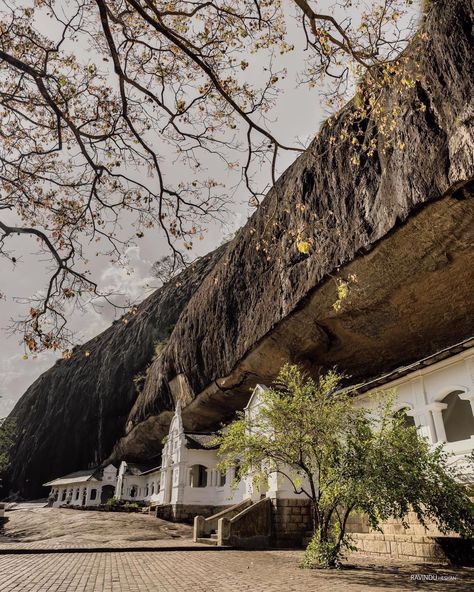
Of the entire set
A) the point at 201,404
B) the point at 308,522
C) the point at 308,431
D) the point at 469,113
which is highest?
the point at 469,113

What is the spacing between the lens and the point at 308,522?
14383 mm

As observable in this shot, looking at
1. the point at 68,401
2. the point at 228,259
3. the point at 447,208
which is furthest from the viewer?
the point at 68,401

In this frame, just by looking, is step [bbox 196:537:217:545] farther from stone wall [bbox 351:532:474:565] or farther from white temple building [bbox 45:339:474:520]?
stone wall [bbox 351:532:474:565]

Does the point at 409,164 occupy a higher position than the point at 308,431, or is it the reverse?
the point at 409,164

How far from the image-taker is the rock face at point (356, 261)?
1038 centimetres

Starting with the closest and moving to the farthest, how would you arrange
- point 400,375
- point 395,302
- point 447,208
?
point 447,208 → point 400,375 → point 395,302

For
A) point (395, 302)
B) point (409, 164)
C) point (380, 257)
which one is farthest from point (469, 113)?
point (395, 302)

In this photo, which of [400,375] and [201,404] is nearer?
[400,375]

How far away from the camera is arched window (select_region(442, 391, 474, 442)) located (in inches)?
544

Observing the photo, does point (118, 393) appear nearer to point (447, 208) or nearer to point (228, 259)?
point (228, 259)

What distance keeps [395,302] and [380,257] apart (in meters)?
2.22

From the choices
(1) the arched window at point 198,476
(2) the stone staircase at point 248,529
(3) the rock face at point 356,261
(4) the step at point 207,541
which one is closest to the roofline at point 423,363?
(3) the rock face at point 356,261

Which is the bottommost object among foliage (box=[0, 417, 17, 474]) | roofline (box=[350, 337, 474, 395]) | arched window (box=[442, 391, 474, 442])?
arched window (box=[442, 391, 474, 442])

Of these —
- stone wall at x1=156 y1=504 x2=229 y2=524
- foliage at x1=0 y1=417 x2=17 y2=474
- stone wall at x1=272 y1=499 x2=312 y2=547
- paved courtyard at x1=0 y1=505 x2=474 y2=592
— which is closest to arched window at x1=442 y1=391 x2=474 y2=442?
stone wall at x1=272 y1=499 x2=312 y2=547
